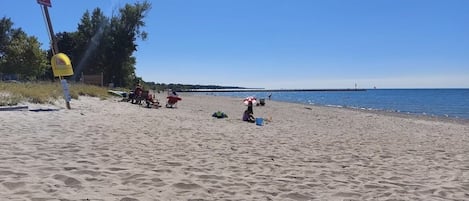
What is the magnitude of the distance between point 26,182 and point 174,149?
11.4ft

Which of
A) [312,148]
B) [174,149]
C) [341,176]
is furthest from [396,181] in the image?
[174,149]

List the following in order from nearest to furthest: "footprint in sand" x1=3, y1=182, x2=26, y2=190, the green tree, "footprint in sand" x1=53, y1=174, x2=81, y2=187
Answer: "footprint in sand" x1=3, y1=182, x2=26, y2=190, "footprint in sand" x1=53, y1=174, x2=81, y2=187, the green tree

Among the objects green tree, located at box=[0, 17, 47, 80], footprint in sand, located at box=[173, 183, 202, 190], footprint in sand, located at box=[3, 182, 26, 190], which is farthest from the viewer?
green tree, located at box=[0, 17, 47, 80]

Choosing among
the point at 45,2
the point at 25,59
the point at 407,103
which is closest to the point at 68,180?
the point at 45,2

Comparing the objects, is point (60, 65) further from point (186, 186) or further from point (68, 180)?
point (186, 186)

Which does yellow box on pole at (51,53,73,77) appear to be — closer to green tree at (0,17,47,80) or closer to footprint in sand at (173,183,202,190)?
footprint in sand at (173,183,202,190)

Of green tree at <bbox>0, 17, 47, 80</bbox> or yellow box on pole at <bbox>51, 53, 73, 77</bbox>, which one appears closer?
yellow box on pole at <bbox>51, 53, 73, 77</bbox>

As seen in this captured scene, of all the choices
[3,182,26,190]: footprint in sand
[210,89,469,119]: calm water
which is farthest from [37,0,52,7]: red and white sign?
[210,89,469,119]: calm water

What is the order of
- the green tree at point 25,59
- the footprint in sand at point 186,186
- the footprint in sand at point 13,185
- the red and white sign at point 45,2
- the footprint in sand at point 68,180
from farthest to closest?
the green tree at point 25,59 → the red and white sign at point 45,2 → the footprint in sand at point 186,186 → the footprint in sand at point 68,180 → the footprint in sand at point 13,185

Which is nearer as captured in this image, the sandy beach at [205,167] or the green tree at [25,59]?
the sandy beach at [205,167]

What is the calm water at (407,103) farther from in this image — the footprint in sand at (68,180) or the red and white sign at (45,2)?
the footprint in sand at (68,180)

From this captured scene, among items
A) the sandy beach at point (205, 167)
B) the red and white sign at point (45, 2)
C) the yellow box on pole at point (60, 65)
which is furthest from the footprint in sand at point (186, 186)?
the red and white sign at point (45, 2)

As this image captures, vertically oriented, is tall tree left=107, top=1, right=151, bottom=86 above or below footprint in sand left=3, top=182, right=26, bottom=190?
above

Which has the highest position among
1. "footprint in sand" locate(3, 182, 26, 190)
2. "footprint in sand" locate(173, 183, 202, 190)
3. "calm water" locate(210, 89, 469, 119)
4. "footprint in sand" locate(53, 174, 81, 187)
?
"footprint in sand" locate(3, 182, 26, 190)
